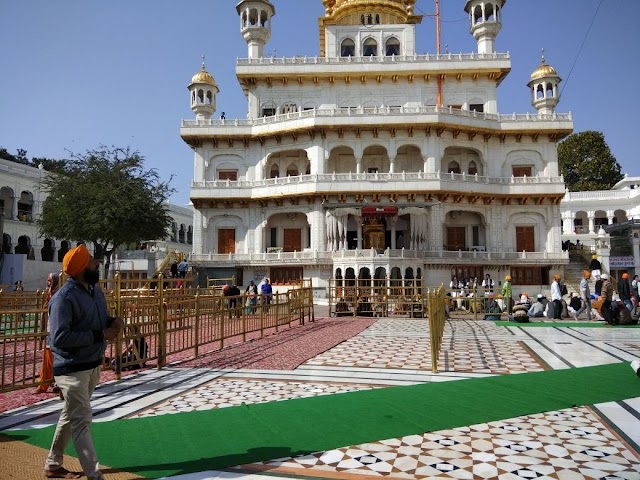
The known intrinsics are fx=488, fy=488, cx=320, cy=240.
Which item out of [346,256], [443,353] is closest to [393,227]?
[346,256]

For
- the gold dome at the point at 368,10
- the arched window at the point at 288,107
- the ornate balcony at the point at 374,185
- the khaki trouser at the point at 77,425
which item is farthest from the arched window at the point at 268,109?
the khaki trouser at the point at 77,425

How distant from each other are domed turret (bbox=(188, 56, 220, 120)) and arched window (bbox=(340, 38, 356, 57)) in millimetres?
8734

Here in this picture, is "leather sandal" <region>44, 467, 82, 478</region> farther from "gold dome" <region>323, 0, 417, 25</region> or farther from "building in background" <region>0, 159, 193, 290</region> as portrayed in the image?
"gold dome" <region>323, 0, 417, 25</region>

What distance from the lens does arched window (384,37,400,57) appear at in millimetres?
32250

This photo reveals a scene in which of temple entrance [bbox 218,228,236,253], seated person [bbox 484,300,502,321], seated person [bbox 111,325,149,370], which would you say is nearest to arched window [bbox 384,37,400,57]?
temple entrance [bbox 218,228,236,253]

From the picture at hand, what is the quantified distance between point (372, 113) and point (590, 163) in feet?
102

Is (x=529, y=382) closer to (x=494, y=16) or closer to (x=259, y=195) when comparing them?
(x=259, y=195)

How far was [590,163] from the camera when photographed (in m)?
48.0

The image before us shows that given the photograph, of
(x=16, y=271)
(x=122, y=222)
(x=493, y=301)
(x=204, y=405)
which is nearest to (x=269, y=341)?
(x=204, y=405)

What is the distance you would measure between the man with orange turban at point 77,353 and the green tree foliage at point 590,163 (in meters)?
51.4

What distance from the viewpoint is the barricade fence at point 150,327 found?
677cm

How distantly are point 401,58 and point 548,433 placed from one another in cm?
2857

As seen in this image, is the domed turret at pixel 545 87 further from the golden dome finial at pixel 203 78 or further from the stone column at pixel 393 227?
the golden dome finial at pixel 203 78

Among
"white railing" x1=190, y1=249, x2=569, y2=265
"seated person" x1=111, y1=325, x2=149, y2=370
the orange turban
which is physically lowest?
"seated person" x1=111, y1=325, x2=149, y2=370
